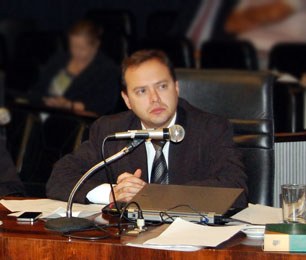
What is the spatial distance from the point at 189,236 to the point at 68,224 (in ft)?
1.49

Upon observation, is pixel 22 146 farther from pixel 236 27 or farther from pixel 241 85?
pixel 236 27

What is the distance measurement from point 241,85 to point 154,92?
0.52 m

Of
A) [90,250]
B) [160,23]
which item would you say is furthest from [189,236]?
[160,23]

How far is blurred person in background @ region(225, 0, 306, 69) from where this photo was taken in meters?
10.3

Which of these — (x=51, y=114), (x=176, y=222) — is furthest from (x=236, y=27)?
(x=176, y=222)

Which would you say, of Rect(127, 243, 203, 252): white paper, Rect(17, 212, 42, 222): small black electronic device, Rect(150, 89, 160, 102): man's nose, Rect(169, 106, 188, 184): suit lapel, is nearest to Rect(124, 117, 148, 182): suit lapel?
Rect(169, 106, 188, 184): suit lapel

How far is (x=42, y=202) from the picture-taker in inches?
158

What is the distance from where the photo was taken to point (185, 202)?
141 inches

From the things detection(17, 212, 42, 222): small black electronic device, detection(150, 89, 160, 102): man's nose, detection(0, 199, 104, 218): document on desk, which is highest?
detection(150, 89, 160, 102): man's nose

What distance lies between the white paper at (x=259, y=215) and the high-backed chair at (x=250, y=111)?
0.54 meters

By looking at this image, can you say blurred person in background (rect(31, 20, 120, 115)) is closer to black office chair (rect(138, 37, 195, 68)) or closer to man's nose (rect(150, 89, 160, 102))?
black office chair (rect(138, 37, 195, 68))

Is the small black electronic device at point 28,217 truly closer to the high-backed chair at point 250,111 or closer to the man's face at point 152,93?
the man's face at point 152,93

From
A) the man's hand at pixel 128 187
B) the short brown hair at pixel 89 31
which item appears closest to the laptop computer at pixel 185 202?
the man's hand at pixel 128 187

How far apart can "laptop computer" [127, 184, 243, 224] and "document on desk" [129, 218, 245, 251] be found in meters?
0.07
